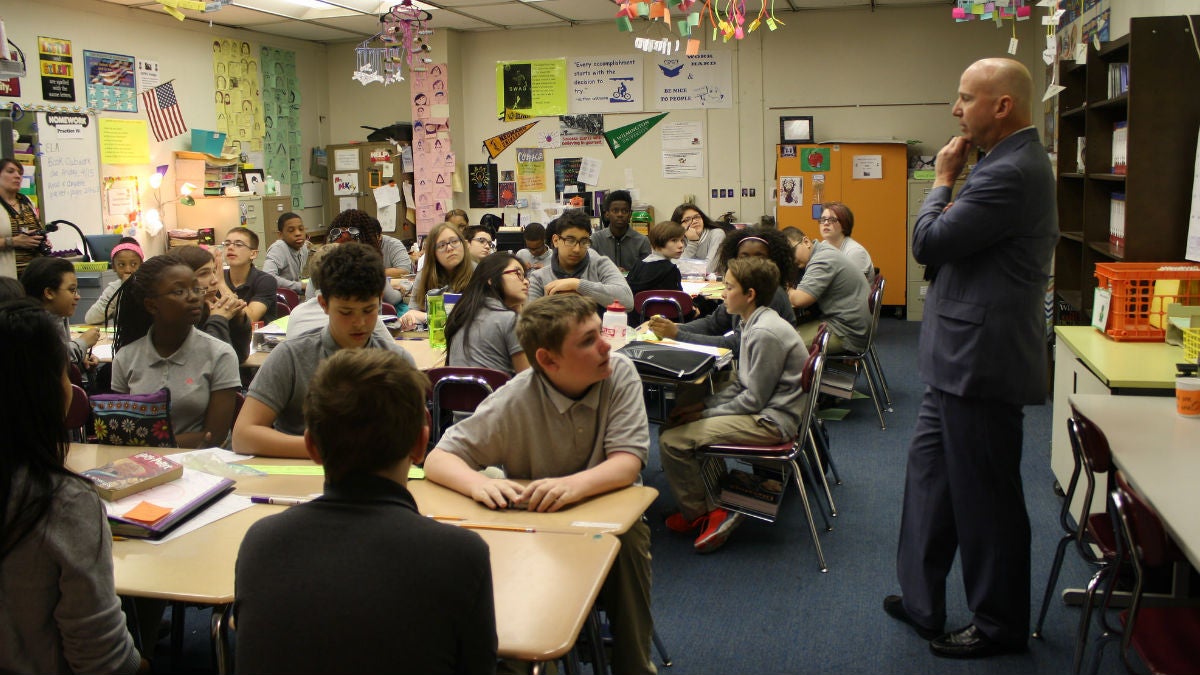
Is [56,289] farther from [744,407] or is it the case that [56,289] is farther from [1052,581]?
[1052,581]

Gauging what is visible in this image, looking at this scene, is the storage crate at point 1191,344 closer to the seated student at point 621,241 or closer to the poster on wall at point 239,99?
the seated student at point 621,241

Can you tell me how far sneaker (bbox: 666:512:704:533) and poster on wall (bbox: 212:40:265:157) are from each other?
694cm

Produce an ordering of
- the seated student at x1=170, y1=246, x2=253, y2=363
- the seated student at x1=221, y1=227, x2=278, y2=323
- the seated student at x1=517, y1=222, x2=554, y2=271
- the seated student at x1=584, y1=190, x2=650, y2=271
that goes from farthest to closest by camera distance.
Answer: the seated student at x1=584, y1=190, x2=650, y2=271 → the seated student at x1=517, y1=222, x2=554, y2=271 → the seated student at x1=221, y1=227, x2=278, y2=323 → the seated student at x1=170, y1=246, x2=253, y2=363

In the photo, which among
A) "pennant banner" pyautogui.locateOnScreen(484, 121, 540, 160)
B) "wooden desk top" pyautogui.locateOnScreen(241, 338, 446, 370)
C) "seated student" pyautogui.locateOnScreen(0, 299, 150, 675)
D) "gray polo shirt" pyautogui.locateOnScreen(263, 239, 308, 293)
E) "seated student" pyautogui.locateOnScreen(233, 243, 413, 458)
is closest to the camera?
"seated student" pyautogui.locateOnScreen(0, 299, 150, 675)

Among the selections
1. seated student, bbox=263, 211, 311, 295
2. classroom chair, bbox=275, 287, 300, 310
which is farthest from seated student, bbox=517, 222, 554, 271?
classroom chair, bbox=275, 287, 300, 310

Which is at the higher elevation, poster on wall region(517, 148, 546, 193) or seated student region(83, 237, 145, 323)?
poster on wall region(517, 148, 546, 193)

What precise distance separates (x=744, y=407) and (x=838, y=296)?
207 centimetres

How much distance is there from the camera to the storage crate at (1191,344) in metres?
3.51

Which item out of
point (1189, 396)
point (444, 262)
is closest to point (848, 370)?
point (444, 262)

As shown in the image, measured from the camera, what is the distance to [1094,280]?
5.58 meters

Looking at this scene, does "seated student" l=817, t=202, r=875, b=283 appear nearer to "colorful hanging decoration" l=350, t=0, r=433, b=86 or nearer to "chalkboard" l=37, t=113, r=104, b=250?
"colorful hanging decoration" l=350, t=0, r=433, b=86

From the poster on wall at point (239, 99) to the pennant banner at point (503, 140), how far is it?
7.23ft

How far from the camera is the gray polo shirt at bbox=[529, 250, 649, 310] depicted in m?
5.39

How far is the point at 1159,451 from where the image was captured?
8.80 ft
